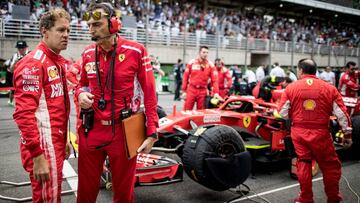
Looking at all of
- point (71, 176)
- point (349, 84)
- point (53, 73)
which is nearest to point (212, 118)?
point (71, 176)

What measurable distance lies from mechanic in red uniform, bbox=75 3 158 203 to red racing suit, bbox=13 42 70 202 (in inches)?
7.4

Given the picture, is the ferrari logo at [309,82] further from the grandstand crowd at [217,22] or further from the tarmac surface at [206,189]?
the grandstand crowd at [217,22]

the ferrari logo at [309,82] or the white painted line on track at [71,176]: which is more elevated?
the ferrari logo at [309,82]

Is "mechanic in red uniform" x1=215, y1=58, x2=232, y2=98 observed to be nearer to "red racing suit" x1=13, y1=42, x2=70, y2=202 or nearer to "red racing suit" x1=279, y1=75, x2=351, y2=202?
"red racing suit" x1=279, y1=75, x2=351, y2=202

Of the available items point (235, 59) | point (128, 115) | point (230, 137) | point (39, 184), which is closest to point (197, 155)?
point (230, 137)

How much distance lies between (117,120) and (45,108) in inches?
21.2

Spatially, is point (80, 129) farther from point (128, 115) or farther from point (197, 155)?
point (197, 155)

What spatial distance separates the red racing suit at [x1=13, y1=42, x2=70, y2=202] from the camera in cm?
236

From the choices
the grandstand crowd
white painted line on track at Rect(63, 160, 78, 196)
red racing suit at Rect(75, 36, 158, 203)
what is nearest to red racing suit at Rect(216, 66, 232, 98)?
the grandstand crowd

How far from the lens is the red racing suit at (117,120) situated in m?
2.75

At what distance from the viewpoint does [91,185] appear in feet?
9.21

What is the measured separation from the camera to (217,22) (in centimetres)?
2583

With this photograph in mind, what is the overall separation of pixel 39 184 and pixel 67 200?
170 cm

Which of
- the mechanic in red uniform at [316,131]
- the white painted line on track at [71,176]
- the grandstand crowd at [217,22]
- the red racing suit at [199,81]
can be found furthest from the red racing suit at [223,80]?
the mechanic in red uniform at [316,131]
